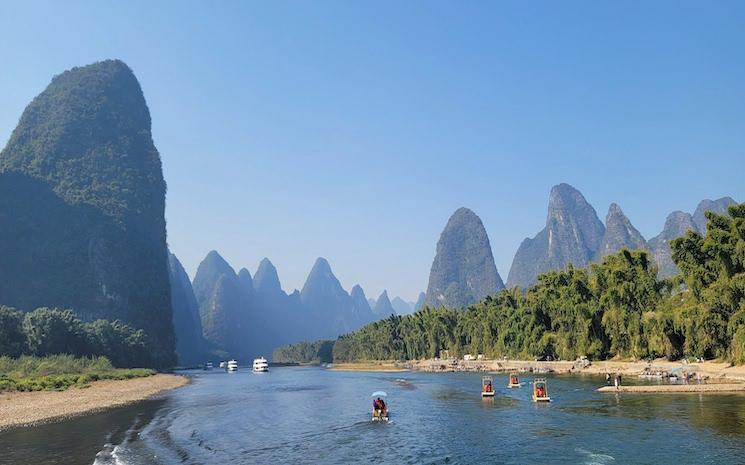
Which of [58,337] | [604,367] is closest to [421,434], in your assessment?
[604,367]

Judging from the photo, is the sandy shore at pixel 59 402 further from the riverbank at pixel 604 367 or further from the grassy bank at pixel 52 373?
the riverbank at pixel 604 367

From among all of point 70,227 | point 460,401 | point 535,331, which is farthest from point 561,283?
point 70,227

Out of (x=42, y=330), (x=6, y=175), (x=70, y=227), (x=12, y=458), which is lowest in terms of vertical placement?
(x=12, y=458)

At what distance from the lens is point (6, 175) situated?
196 meters

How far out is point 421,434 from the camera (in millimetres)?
35688

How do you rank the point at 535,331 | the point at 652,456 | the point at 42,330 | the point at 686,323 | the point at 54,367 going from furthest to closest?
the point at 535,331, the point at 42,330, the point at 54,367, the point at 686,323, the point at 652,456

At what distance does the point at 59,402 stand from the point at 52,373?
32715 millimetres

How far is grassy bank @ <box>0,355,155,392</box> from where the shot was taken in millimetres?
67125

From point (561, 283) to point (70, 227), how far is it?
170130mm

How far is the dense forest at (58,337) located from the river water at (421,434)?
59.1 meters

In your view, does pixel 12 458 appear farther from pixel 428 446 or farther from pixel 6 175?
pixel 6 175

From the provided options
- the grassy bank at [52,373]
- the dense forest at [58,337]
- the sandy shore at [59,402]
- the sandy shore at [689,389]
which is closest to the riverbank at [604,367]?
the sandy shore at [689,389]

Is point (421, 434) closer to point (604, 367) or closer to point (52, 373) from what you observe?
point (604, 367)

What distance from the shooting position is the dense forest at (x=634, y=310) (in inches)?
2606
